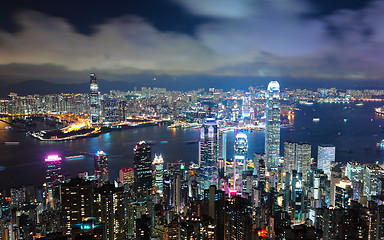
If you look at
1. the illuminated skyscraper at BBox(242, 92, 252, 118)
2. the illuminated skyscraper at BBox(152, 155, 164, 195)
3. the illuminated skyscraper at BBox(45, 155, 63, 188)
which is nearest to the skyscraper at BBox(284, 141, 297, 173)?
the illuminated skyscraper at BBox(242, 92, 252, 118)

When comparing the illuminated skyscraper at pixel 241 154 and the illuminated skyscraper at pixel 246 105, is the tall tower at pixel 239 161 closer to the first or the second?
the illuminated skyscraper at pixel 241 154

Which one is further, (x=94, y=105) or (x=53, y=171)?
(x=94, y=105)

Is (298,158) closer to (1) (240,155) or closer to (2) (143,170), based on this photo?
(1) (240,155)

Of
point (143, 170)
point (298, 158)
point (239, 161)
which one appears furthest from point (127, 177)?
Result: point (298, 158)

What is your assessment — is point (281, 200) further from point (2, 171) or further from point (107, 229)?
point (2, 171)

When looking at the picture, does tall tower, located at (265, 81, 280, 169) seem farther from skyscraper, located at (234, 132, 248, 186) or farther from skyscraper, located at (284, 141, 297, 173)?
skyscraper, located at (234, 132, 248, 186)

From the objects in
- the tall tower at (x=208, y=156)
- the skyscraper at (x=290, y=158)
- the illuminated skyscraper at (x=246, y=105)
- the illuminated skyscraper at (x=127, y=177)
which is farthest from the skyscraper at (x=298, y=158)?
the illuminated skyscraper at (x=127, y=177)
